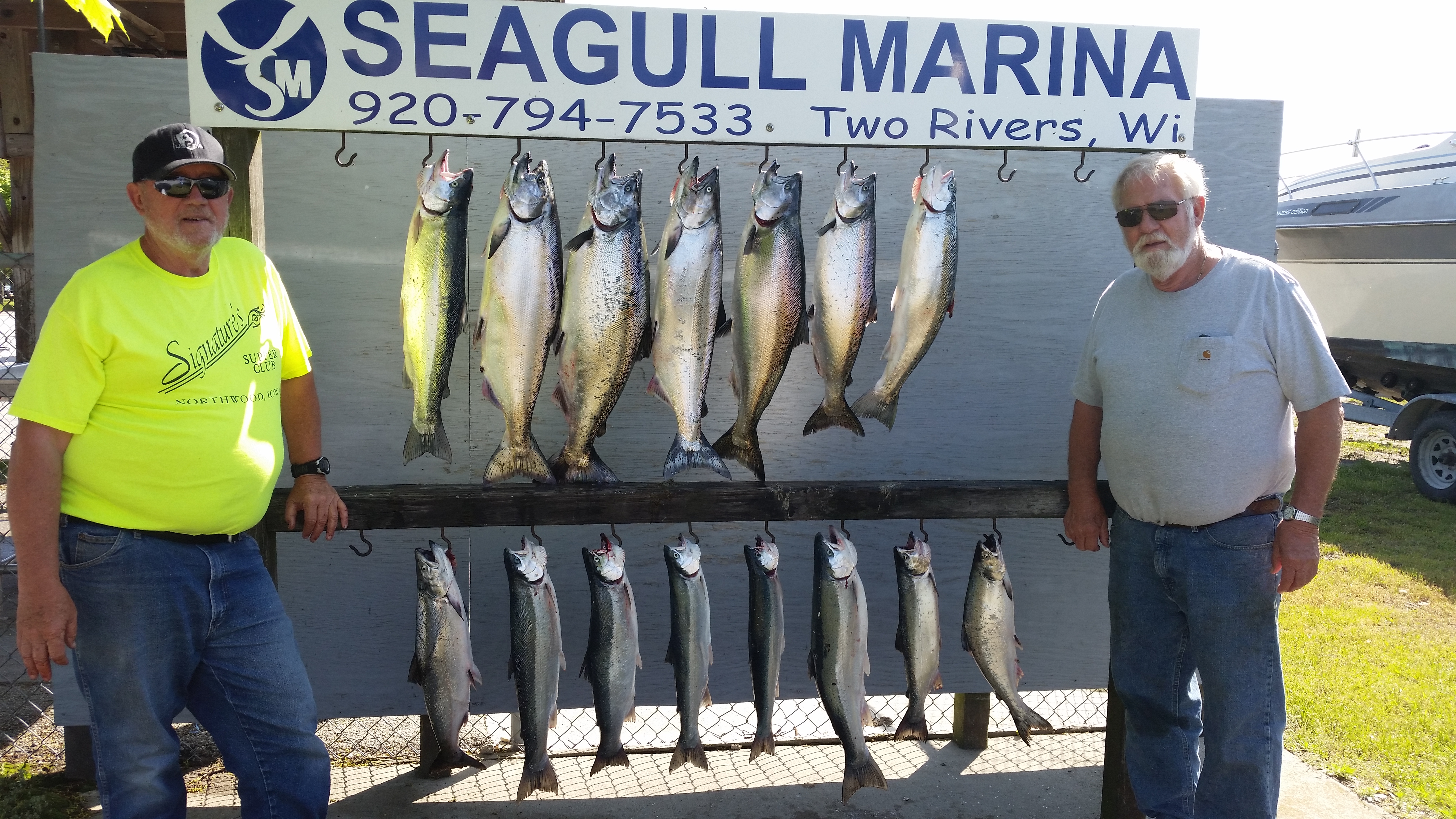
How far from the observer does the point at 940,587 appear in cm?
364

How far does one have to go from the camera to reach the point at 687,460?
8.60 feet

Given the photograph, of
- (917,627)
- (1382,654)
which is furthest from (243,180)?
(1382,654)

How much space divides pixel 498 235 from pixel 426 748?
2.04 m

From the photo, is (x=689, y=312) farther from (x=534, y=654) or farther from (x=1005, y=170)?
(x=1005, y=170)

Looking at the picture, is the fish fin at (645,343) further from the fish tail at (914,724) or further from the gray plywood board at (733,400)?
the fish tail at (914,724)

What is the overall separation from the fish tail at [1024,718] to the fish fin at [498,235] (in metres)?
1.91

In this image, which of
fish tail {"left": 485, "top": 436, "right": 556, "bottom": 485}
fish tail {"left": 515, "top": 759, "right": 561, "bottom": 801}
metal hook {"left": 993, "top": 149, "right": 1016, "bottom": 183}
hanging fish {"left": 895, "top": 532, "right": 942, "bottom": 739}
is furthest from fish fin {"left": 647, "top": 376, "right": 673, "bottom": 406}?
metal hook {"left": 993, "top": 149, "right": 1016, "bottom": 183}

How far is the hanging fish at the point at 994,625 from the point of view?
281 centimetres

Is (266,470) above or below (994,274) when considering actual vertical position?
below

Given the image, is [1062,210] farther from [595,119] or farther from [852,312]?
[595,119]

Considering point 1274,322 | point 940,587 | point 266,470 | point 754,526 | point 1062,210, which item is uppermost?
point 1062,210

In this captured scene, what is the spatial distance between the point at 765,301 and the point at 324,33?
131 centimetres

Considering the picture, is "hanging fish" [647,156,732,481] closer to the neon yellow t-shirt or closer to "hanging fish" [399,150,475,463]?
"hanging fish" [399,150,475,463]

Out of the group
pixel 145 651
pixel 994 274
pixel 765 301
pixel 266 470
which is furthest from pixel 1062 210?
pixel 145 651
